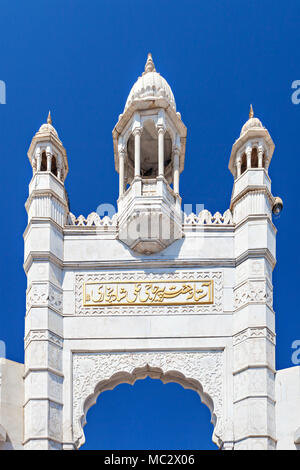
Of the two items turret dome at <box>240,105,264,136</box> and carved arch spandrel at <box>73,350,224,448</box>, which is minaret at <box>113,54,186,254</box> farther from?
carved arch spandrel at <box>73,350,224,448</box>

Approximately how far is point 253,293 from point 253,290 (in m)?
0.06

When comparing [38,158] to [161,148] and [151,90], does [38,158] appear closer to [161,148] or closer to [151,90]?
[161,148]

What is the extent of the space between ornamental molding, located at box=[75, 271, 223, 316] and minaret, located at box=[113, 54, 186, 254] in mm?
596

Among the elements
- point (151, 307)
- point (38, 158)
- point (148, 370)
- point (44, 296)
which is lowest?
point (148, 370)

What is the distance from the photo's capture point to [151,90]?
23266 mm

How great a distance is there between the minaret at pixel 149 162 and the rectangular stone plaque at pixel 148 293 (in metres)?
0.79

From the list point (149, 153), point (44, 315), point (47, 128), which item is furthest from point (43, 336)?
point (149, 153)

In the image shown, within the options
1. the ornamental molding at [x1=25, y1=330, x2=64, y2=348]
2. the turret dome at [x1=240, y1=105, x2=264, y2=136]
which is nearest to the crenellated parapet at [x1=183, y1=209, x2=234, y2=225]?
the turret dome at [x1=240, y1=105, x2=264, y2=136]

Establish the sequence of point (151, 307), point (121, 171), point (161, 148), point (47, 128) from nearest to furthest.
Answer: point (151, 307) → point (161, 148) → point (47, 128) → point (121, 171)

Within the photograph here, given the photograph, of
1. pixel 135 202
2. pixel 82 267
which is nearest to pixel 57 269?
pixel 82 267

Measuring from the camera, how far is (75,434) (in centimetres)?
2011

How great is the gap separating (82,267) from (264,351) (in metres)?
4.04

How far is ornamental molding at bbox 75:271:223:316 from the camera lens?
21125 mm

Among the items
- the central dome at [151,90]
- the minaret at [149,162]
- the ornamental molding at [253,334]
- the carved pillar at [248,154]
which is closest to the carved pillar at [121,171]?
the minaret at [149,162]
